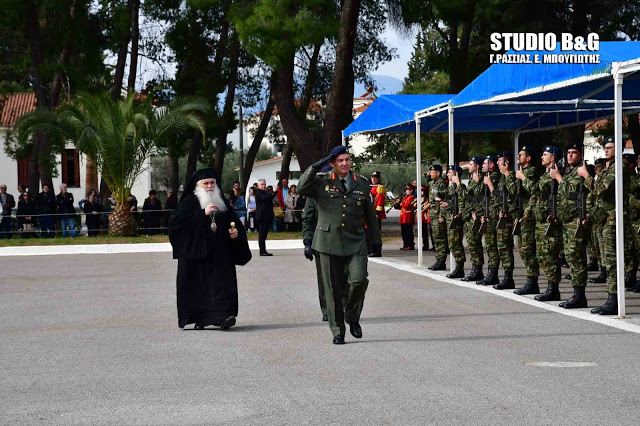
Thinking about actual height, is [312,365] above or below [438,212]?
below

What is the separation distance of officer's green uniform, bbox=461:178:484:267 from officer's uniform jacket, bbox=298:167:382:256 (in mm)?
5867

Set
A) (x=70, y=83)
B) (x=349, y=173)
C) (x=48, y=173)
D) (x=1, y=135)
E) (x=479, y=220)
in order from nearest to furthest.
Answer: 1. (x=349, y=173)
2. (x=479, y=220)
3. (x=48, y=173)
4. (x=70, y=83)
5. (x=1, y=135)

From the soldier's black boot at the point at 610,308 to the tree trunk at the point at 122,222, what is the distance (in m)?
21.4

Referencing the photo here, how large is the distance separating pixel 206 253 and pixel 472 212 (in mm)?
5759

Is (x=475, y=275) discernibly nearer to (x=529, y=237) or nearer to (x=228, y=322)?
(x=529, y=237)

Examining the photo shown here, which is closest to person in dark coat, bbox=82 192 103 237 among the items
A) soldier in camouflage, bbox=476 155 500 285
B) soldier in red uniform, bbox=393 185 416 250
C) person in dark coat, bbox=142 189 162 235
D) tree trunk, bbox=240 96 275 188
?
person in dark coat, bbox=142 189 162 235

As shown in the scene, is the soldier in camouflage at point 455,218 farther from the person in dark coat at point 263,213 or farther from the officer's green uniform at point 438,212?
the person in dark coat at point 263,213

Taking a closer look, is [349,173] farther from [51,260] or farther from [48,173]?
[48,173]

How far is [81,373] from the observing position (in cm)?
907

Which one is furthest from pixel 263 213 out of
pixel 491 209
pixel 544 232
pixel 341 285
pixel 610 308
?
pixel 341 285

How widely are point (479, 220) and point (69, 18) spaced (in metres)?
26.1

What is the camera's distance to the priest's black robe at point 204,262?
38.9 feet

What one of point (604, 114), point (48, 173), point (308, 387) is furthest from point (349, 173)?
point (48, 173)

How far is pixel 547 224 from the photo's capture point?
540 inches
